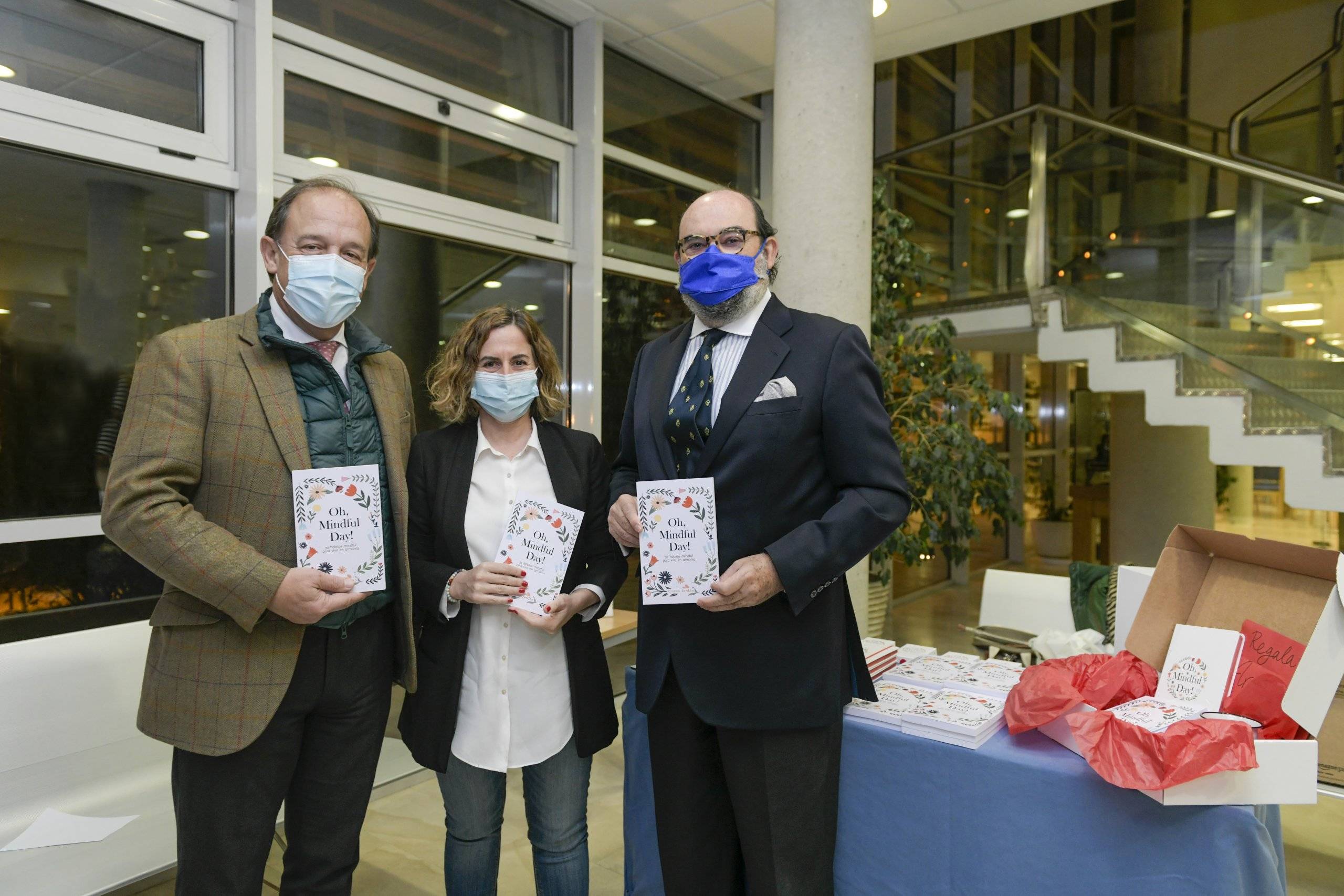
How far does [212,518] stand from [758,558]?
3.12 ft

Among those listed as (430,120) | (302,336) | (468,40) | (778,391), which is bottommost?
(778,391)

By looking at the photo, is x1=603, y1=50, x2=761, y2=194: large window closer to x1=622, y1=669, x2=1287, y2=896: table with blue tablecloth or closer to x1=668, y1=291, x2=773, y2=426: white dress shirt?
x1=668, y1=291, x2=773, y2=426: white dress shirt

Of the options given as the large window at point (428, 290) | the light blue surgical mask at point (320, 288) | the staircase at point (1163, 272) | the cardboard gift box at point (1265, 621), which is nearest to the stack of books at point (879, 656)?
the cardboard gift box at point (1265, 621)

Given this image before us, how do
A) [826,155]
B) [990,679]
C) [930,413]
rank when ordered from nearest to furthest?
[990,679]
[826,155]
[930,413]

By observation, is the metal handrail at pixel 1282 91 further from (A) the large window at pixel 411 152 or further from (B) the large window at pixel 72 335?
(B) the large window at pixel 72 335

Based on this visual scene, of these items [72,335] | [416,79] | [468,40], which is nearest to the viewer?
[72,335]

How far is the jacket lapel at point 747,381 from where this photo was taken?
1553mm

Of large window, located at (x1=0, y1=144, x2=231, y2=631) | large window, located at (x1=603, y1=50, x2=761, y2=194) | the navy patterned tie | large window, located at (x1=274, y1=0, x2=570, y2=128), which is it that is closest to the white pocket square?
the navy patterned tie

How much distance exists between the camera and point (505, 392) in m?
1.79

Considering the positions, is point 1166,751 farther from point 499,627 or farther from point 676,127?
point 676,127

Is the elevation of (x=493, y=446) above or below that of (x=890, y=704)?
above

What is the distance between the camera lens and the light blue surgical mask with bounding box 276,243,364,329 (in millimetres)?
1537

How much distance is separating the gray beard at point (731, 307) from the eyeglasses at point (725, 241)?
0.25 ft

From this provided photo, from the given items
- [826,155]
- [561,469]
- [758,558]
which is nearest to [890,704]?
[758,558]
